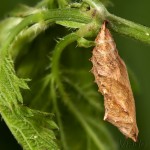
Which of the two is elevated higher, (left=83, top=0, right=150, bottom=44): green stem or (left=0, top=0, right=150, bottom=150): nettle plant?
(left=83, top=0, right=150, bottom=44): green stem

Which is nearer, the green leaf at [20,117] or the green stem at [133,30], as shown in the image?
the green stem at [133,30]

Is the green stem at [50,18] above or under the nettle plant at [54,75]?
above

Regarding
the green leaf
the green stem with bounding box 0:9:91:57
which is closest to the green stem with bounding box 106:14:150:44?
the green stem with bounding box 0:9:91:57

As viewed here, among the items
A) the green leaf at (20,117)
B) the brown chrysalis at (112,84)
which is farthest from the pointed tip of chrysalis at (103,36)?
the green leaf at (20,117)

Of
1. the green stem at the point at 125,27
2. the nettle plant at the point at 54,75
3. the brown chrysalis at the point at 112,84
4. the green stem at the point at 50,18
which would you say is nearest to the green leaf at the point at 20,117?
the nettle plant at the point at 54,75

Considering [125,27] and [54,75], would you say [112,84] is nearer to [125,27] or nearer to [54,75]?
[125,27]

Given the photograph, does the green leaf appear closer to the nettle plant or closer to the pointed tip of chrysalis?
the nettle plant

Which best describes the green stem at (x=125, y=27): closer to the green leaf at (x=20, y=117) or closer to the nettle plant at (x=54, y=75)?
the nettle plant at (x=54, y=75)

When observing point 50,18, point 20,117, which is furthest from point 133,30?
point 20,117

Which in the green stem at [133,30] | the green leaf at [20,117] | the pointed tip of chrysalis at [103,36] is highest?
the green stem at [133,30]
